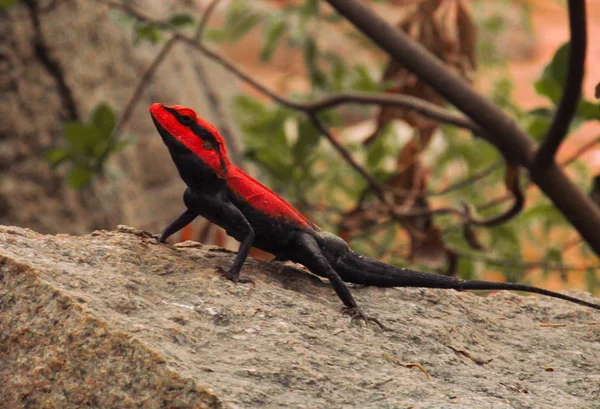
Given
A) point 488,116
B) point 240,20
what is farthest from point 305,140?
point 240,20

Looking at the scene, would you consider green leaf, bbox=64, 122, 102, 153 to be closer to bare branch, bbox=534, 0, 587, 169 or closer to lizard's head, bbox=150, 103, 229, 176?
lizard's head, bbox=150, 103, 229, 176

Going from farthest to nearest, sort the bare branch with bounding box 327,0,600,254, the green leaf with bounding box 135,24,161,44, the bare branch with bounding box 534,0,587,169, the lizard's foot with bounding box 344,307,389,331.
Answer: the green leaf with bounding box 135,24,161,44
the bare branch with bounding box 327,0,600,254
the bare branch with bounding box 534,0,587,169
the lizard's foot with bounding box 344,307,389,331

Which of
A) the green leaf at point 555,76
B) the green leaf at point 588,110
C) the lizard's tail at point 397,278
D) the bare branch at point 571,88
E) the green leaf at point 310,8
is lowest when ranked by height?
the lizard's tail at point 397,278

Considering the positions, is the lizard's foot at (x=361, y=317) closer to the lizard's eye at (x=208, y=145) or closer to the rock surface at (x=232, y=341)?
the rock surface at (x=232, y=341)

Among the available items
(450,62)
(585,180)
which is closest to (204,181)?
(450,62)

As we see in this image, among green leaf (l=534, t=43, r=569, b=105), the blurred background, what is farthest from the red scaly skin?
green leaf (l=534, t=43, r=569, b=105)

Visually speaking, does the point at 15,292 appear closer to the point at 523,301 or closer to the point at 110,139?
the point at 523,301

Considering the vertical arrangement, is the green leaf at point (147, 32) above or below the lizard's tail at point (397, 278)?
above

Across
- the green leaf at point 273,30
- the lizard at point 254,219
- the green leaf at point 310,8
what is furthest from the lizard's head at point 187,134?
the green leaf at point 273,30
